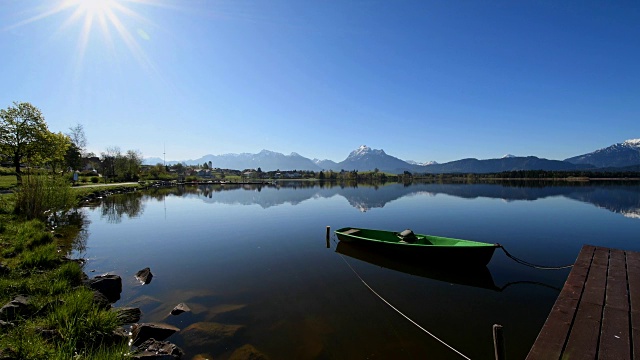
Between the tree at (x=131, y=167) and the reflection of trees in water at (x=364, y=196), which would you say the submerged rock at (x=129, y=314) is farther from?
the tree at (x=131, y=167)

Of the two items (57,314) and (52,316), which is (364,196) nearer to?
(57,314)

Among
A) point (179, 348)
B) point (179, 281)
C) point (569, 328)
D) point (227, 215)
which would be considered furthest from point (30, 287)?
point (227, 215)

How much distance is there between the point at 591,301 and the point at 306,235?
771 inches

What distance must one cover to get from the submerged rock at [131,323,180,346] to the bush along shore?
26 mm

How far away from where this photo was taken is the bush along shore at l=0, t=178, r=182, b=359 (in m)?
5.93

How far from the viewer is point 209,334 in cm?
931

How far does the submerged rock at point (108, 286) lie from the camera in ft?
38.0

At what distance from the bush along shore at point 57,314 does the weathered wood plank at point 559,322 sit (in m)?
8.82

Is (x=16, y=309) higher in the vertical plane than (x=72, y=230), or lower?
higher

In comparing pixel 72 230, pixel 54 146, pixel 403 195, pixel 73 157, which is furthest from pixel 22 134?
pixel 403 195

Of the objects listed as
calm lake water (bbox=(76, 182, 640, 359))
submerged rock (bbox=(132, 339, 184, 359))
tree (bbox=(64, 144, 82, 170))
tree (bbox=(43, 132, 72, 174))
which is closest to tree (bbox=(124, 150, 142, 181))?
tree (bbox=(64, 144, 82, 170))

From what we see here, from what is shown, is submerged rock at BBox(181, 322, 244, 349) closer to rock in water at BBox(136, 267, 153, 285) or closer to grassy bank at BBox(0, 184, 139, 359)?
grassy bank at BBox(0, 184, 139, 359)

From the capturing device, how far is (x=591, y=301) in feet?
26.5

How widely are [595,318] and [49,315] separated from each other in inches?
540
